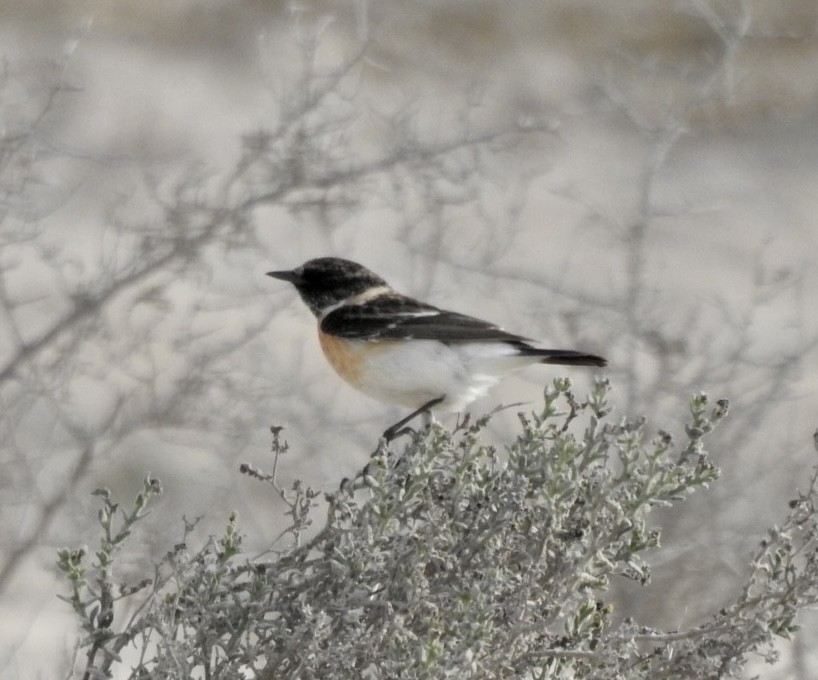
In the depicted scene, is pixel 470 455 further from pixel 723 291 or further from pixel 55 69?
pixel 723 291

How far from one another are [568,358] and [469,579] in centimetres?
185

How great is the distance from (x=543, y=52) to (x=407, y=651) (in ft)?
56.3

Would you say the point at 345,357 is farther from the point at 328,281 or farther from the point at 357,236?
the point at 357,236

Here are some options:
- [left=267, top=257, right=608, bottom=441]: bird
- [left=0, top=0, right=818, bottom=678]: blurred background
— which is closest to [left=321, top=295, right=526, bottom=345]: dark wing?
[left=267, top=257, right=608, bottom=441]: bird

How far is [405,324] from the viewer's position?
5.59 meters

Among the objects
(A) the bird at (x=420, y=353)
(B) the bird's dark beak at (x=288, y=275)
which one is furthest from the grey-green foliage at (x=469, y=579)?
(B) the bird's dark beak at (x=288, y=275)

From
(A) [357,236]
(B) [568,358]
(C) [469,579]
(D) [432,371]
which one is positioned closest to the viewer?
(C) [469,579]

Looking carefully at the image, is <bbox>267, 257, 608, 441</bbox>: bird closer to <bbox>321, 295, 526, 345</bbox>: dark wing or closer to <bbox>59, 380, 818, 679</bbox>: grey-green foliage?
<bbox>321, 295, 526, 345</bbox>: dark wing

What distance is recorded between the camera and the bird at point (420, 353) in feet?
17.7

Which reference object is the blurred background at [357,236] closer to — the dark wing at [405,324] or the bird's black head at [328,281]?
the bird's black head at [328,281]

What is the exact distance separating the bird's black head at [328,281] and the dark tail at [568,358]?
96 centimetres

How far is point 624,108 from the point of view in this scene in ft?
25.1

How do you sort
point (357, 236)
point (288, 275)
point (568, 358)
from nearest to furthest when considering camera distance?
1. point (568, 358)
2. point (288, 275)
3. point (357, 236)

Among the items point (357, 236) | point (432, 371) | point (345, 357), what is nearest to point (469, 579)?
point (432, 371)
